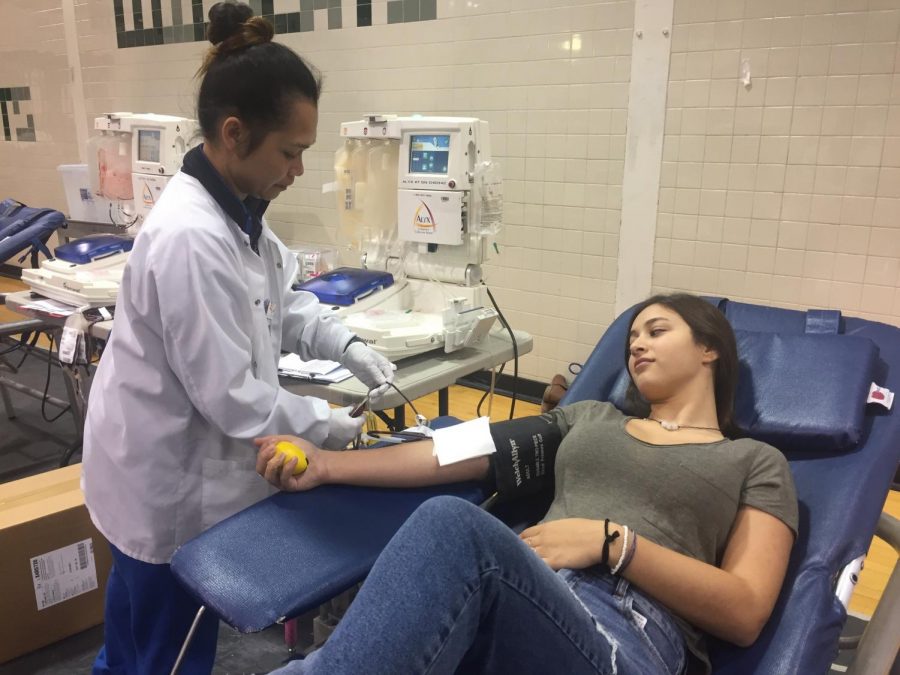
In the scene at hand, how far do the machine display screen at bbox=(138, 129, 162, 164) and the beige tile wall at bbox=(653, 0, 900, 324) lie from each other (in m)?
2.05

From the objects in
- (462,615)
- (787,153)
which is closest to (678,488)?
(462,615)

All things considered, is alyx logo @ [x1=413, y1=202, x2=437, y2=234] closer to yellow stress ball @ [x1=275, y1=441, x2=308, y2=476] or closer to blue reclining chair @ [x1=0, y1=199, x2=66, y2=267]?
yellow stress ball @ [x1=275, y1=441, x2=308, y2=476]

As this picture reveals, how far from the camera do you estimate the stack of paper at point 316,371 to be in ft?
5.72

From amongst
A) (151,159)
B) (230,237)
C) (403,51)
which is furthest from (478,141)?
(403,51)

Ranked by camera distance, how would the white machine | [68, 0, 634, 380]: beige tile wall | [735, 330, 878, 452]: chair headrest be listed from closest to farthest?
[735, 330, 878, 452]: chair headrest → the white machine → [68, 0, 634, 380]: beige tile wall

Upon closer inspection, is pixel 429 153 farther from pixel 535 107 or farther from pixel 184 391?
pixel 535 107

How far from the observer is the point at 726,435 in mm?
1450

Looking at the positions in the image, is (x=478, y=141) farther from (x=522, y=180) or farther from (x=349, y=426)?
(x=522, y=180)

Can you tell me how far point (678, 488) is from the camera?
1245 millimetres

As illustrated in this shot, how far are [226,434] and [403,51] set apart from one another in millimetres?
2835

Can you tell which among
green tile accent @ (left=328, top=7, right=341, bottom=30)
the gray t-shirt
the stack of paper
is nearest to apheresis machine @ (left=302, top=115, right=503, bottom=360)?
the stack of paper

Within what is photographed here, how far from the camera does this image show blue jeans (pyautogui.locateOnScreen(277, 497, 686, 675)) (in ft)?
2.88

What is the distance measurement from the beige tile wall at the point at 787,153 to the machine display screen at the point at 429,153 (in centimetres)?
131

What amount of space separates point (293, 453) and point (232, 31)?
73 cm
